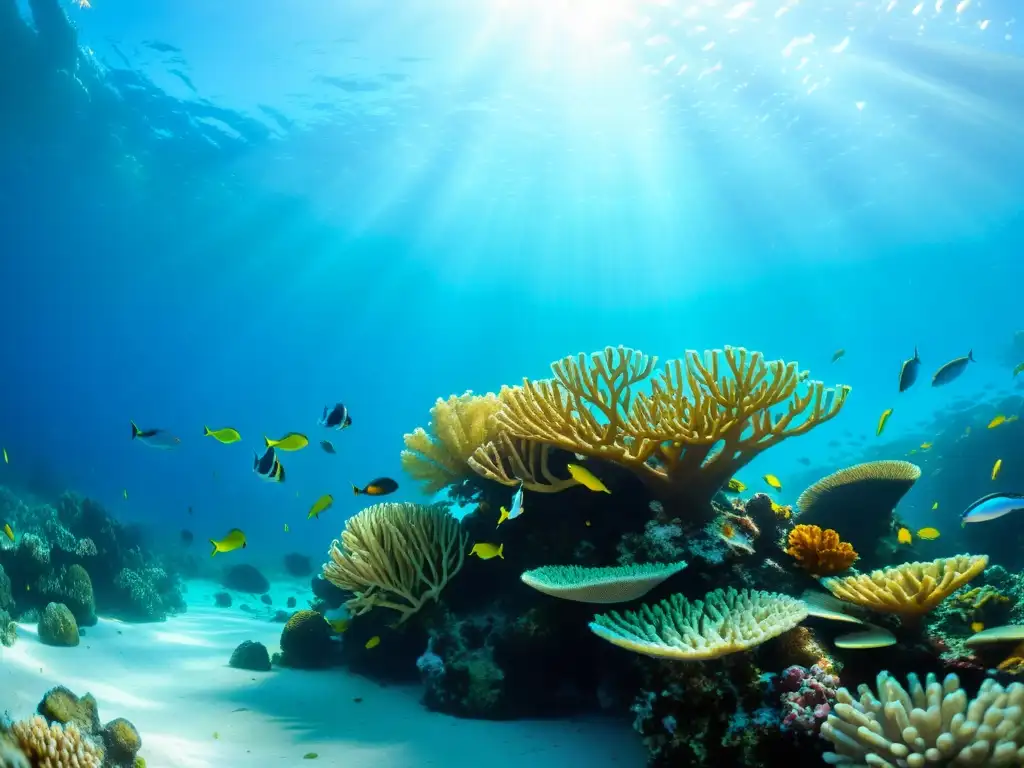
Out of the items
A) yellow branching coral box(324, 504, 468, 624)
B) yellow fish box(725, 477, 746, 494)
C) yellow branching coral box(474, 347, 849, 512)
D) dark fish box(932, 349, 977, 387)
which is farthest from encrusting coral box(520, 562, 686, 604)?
dark fish box(932, 349, 977, 387)

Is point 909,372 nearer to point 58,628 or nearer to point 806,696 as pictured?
point 806,696

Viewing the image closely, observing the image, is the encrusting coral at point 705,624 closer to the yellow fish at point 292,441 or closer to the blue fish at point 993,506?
the blue fish at point 993,506

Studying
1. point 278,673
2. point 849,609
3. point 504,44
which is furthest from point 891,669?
point 504,44

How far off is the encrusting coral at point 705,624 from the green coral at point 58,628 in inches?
293

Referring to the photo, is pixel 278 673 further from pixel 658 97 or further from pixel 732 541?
pixel 658 97

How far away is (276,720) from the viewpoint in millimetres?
4879

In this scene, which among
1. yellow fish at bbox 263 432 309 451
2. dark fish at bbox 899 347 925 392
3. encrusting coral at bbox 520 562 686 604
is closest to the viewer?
encrusting coral at bbox 520 562 686 604

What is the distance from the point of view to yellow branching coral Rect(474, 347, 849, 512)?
4055 millimetres

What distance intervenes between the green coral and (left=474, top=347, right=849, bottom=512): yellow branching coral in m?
6.83

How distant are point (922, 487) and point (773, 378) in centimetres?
2075

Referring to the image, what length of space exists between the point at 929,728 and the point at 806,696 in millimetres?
882

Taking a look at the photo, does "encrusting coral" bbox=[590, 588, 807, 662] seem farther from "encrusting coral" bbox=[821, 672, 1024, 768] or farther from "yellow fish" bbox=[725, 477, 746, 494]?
"yellow fish" bbox=[725, 477, 746, 494]

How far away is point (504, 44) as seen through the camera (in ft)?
77.8

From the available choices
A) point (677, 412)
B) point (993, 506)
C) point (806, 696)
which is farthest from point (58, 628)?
point (993, 506)
